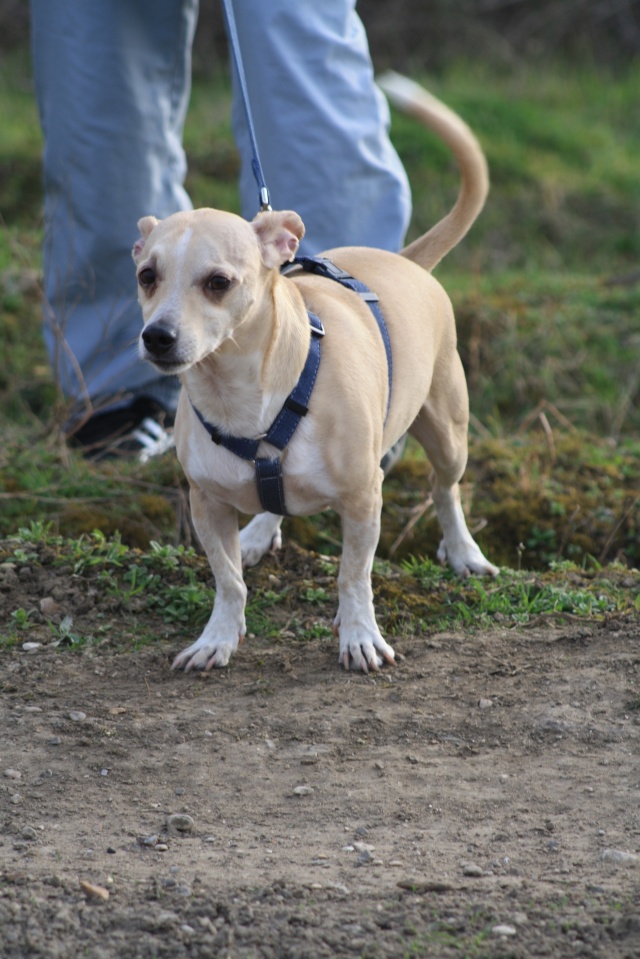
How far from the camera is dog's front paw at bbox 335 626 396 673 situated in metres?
3.33

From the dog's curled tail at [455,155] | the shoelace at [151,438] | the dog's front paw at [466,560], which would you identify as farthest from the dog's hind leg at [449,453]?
the shoelace at [151,438]

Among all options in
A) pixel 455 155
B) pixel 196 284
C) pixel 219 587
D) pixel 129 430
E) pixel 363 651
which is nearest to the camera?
pixel 196 284

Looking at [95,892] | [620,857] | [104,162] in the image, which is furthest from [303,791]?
[104,162]

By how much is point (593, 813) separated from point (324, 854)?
2.05ft

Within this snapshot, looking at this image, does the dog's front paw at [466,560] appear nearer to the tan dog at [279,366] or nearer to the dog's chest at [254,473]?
the tan dog at [279,366]

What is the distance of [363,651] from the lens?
131 inches

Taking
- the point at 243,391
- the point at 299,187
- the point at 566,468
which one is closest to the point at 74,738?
the point at 243,391

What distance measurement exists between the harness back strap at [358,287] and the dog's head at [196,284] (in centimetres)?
50

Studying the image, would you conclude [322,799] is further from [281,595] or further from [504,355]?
[504,355]

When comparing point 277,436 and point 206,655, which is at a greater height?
point 277,436

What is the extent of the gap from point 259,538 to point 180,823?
158 cm

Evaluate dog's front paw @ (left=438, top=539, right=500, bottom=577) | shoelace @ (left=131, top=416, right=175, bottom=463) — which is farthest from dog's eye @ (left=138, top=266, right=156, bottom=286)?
shoelace @ (left=131, top=416, right=175, bottom=463)

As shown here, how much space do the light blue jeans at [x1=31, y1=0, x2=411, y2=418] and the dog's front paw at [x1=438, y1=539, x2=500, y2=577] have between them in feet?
4.07

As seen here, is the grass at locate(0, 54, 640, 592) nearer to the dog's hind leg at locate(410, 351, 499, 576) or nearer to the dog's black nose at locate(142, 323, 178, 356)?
the dog's hind leg at locate(410, 351, 499, 576)
